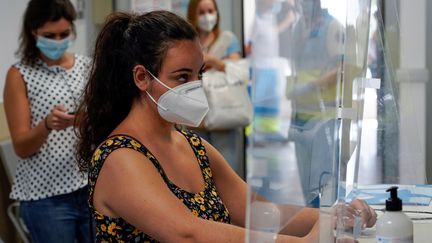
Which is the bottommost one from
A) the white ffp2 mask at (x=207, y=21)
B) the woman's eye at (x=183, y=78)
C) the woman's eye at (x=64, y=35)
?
the white ffp2 mask at (x=207, y=21)

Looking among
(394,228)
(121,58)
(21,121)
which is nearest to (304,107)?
(394,228)

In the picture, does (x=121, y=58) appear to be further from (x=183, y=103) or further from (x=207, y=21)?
(x=207, y=21)

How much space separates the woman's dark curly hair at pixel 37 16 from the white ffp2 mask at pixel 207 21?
4.54 feet

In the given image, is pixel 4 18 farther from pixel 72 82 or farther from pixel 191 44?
pixel 191 44

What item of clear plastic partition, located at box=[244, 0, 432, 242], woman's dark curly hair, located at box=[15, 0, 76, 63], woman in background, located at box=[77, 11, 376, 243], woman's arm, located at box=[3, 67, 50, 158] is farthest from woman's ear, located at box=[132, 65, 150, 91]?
woman's dark curly hair, located at box=[15, 0, 76, 63]

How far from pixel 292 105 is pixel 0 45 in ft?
10.8

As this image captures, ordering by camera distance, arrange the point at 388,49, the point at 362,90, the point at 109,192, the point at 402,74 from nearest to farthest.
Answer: the point at 362,90 → the point at 109,192 → the point at 388,49 → the point at 402,74

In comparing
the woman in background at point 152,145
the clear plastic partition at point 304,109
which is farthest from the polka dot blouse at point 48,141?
the clear plastic partition at point 304,109

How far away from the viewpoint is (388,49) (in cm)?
233

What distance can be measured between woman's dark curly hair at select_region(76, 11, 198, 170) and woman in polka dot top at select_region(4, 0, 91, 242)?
932 millimetres

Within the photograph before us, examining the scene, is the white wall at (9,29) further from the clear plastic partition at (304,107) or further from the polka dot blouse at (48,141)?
the clear plastic partition at (304,107)

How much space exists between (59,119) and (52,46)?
0.36 meters

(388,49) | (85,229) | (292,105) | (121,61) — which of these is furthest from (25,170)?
(292,105)

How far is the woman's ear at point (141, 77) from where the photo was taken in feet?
5.85
